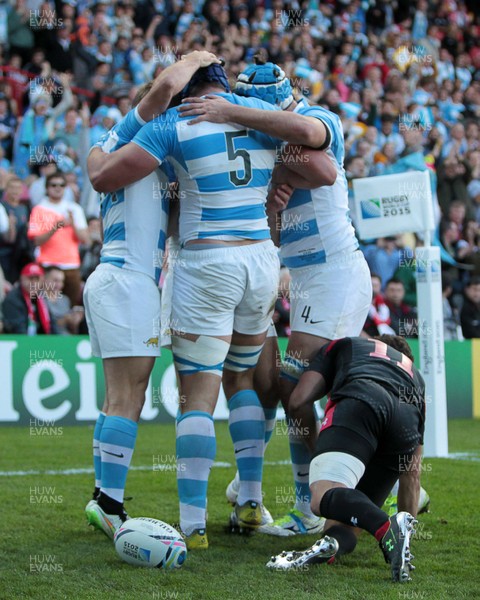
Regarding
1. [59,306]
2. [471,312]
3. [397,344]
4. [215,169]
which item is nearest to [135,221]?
[215,169]

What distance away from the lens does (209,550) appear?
4988 mm

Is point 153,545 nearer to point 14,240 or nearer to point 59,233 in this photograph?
point 59,233

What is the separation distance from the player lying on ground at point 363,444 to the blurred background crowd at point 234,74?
4.67m

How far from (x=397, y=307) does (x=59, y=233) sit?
14.6ft

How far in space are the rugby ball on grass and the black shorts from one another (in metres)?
0.78

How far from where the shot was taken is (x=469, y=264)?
15172 mm

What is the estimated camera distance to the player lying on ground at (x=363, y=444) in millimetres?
4367

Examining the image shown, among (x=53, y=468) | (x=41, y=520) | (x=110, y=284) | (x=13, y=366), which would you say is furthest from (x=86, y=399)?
(x=110, y=284)

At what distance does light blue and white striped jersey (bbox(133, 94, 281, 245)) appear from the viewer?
5.05 meters

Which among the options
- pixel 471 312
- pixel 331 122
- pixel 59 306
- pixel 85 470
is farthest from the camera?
pixel 471 312

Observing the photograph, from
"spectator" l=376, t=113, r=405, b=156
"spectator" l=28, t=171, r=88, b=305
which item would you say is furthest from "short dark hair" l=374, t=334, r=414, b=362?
"spectator" l=376, t=113, r=405, b=156

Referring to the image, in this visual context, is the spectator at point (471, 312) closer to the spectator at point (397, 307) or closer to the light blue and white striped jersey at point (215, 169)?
the spectator at point (397, 307)

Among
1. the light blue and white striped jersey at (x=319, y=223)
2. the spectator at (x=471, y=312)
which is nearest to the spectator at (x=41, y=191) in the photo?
the spectator at (x=471, y=312)

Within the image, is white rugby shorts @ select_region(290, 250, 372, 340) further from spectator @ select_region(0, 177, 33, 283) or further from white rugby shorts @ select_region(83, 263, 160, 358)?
spectator @ select_region(0, 177, 33, 283)
